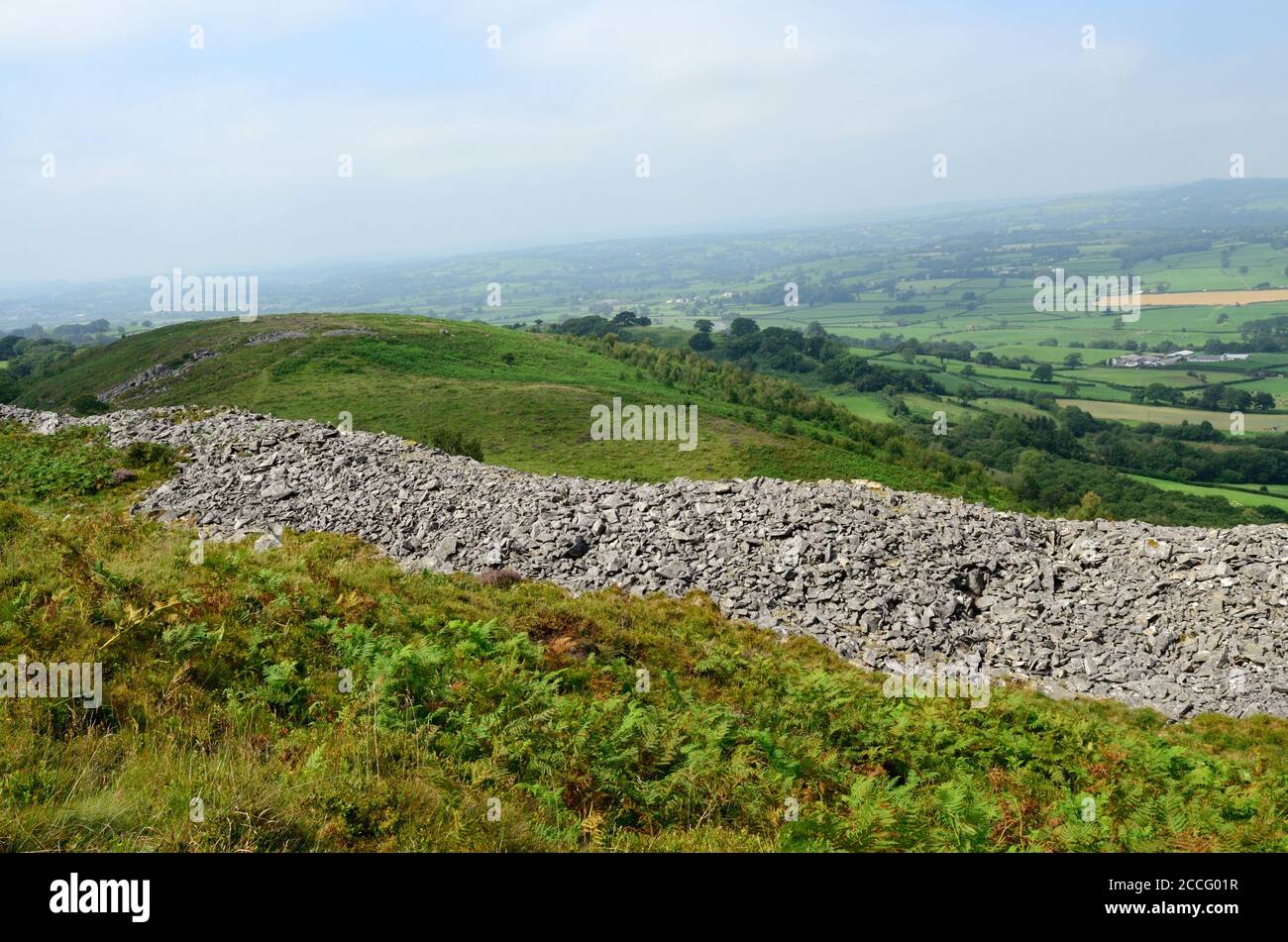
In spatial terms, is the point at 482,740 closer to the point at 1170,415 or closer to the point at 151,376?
the point at 151,376

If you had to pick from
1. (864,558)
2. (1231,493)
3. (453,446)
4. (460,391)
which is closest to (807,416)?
(460,391)

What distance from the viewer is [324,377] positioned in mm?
65438

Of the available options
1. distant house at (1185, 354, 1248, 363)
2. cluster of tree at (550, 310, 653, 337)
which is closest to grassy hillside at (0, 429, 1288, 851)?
cluster of tree at (550, 310, 653, 337)

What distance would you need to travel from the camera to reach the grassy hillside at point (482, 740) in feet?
17.7

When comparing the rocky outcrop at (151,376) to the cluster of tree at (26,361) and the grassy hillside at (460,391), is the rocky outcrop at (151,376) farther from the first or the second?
the cluster of tree at (26,361)

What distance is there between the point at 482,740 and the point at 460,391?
57.9 metres

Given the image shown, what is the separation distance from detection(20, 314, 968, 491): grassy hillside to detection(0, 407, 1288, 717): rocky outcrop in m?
21.5

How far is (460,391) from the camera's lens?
62.7 m

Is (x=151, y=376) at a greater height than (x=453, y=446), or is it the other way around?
(x=151, y=376)

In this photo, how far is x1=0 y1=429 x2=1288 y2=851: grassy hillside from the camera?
5.41m

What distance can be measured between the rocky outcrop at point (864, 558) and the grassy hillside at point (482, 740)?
267 cm

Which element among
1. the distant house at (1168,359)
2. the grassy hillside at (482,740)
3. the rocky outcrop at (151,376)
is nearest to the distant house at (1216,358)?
the distant house at (1168,359)

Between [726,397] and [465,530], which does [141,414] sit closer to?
[465,530]
